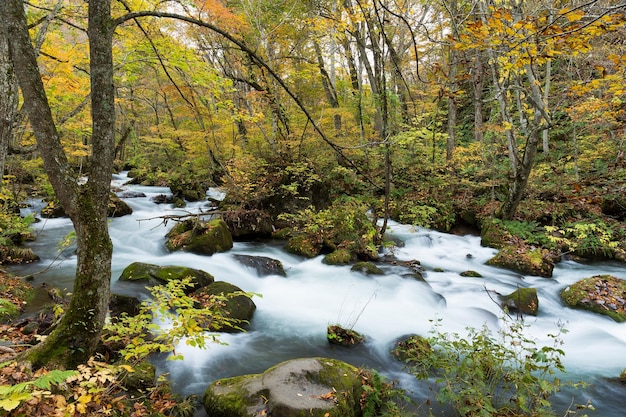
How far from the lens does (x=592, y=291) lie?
23.7ft

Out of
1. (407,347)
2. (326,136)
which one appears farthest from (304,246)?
(407,347)

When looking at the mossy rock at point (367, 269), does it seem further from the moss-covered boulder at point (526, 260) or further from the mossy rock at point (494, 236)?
the mossy rock at point (494, 236)

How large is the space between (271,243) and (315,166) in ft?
12.1

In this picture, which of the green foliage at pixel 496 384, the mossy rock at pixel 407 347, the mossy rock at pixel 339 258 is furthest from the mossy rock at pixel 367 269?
the green foliage at pixel 496 384

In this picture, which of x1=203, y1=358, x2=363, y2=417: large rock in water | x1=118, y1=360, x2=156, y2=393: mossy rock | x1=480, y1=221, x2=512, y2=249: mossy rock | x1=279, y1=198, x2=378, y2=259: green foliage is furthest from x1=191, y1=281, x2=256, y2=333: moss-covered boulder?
x1=480, y1=221, x2=512, y2=249: mossy rock

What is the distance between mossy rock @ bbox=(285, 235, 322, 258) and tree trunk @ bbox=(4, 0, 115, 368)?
724 centimetres

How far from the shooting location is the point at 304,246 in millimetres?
10062

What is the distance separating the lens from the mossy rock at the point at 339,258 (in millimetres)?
9172

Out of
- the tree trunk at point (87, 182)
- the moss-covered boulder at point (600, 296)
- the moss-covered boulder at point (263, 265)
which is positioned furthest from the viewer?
the moss-covered boulder at point (263, 265)

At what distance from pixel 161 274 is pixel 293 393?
460 centimetres

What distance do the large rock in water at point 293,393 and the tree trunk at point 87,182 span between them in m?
1.58

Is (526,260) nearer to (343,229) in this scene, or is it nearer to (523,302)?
(523,302)

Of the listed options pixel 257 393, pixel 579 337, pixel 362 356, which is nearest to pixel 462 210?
pixel 579 337

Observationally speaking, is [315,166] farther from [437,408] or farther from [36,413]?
[36,413]
